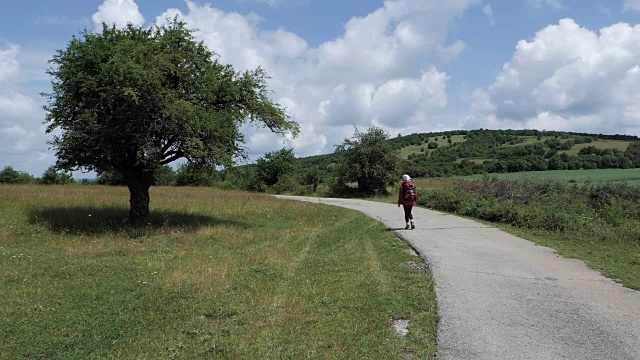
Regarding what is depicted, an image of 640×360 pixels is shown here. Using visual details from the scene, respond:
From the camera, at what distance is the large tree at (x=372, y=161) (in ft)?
120

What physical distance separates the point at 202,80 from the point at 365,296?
10683mm

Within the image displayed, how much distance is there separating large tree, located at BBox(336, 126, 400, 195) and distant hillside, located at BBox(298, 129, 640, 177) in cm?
217

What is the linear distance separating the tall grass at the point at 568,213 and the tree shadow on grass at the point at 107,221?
36.0ft

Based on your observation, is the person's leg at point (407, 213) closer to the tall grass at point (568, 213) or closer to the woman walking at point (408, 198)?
the woman walking at point (408, 198)

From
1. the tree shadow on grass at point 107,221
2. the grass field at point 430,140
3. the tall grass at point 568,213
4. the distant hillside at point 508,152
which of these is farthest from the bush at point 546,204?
the grass field at point 430,140

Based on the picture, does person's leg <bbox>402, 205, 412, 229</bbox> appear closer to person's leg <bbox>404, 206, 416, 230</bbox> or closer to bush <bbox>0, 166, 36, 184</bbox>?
person's leg <bbox>404, 206, 416, 230</bbox>

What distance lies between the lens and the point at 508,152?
71.7m

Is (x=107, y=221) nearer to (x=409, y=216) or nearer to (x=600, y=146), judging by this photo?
(x=409, y=216)

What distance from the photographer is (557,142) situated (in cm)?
7262

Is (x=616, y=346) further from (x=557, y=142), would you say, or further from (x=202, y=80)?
(x=557, y=142)

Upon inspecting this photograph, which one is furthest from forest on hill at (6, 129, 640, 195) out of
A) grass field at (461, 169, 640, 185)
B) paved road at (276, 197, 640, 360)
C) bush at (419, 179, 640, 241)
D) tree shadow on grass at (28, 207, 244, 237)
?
paved road at (276, 197, 640, 360)

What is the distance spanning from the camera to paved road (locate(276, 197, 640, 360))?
4535mm

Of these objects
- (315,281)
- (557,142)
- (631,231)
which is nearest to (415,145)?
(557,142)

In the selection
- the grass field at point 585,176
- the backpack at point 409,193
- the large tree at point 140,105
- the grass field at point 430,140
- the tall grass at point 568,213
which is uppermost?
the grass field at point 430,140
